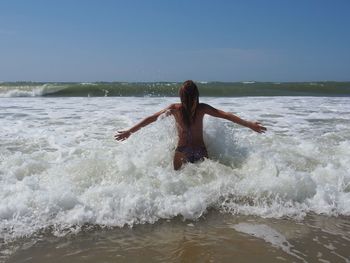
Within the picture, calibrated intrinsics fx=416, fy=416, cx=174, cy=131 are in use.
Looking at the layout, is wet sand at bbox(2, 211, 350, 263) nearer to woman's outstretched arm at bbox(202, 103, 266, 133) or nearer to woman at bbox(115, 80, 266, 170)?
woman's outstretched arm at bbox(202, 103, 266, 133)

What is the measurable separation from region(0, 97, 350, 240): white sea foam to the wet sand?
0.20 meters

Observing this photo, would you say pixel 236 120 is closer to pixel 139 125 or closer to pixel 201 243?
pixel 139 125

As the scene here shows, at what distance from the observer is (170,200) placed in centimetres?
423

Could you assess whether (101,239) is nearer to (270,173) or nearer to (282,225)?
(282,225)

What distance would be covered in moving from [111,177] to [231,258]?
222 centimetres

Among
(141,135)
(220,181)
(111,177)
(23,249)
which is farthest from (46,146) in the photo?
(23,249)

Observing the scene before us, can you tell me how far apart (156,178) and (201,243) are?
5.04 feet

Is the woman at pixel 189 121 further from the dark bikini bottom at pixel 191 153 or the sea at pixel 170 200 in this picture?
the sea at pixel 170 200

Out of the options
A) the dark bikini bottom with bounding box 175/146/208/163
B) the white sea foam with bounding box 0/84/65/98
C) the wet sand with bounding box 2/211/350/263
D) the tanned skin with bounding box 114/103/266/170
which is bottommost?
the wet sand with bounding box 2/211/350/263

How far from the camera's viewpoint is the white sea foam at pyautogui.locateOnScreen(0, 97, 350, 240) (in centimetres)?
397

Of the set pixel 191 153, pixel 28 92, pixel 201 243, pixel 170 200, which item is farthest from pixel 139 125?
pixel 28 92

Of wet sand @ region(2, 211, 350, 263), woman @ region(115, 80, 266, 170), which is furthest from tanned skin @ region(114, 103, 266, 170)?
wet sand @ region(2, 211, 350, 263)

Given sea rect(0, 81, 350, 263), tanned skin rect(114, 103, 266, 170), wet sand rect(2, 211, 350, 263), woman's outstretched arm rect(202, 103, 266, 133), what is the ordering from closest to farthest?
wet sand rect(2, 211, 350, 263)
sea rect(0, 81, 350, 263)
woman's outstretched arm rect(202, 103, 266, 133)
tanned skin rect(114, 103, 266, 170)

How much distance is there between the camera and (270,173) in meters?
5.08
